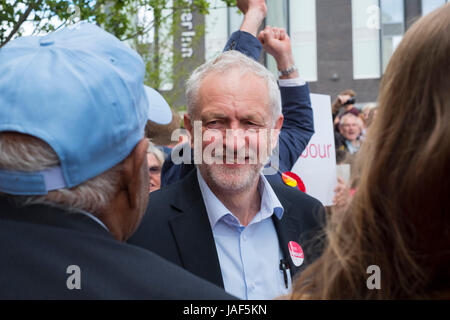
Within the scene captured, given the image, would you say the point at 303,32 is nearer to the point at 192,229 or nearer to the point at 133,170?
the point at 192,229

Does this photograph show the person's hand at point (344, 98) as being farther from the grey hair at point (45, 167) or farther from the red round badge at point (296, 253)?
the grey hair at point (45, 167)

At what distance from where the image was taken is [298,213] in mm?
2553

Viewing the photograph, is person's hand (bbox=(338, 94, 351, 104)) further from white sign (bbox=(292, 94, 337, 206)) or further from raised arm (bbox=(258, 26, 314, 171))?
raised arm (bbox=(258, 26, 314, 171))

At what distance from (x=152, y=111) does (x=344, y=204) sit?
157 centimetres

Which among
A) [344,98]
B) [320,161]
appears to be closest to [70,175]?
[320,161]

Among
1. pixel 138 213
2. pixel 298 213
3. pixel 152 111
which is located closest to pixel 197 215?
pixel 298 213

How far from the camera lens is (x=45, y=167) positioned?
126 centimetres

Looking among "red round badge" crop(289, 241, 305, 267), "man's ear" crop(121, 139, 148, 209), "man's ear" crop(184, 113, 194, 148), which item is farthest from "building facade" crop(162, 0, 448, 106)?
"man's ear" crop(121, 139, 148, 209)

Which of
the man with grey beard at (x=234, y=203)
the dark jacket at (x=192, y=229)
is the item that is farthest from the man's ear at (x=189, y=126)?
the dark jacket at (x=192, y=229)

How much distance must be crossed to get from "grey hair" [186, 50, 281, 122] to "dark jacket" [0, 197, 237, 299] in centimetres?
142

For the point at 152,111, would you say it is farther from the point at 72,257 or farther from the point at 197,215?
the point at 72,257

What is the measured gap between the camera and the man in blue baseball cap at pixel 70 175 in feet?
3.92

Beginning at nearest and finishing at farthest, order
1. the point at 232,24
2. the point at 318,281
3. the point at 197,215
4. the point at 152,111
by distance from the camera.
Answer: the point at 318,281 < the point at 197,215 < the point at 152,111 < the point at 232,24

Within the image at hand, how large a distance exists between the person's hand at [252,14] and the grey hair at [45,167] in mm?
2044
